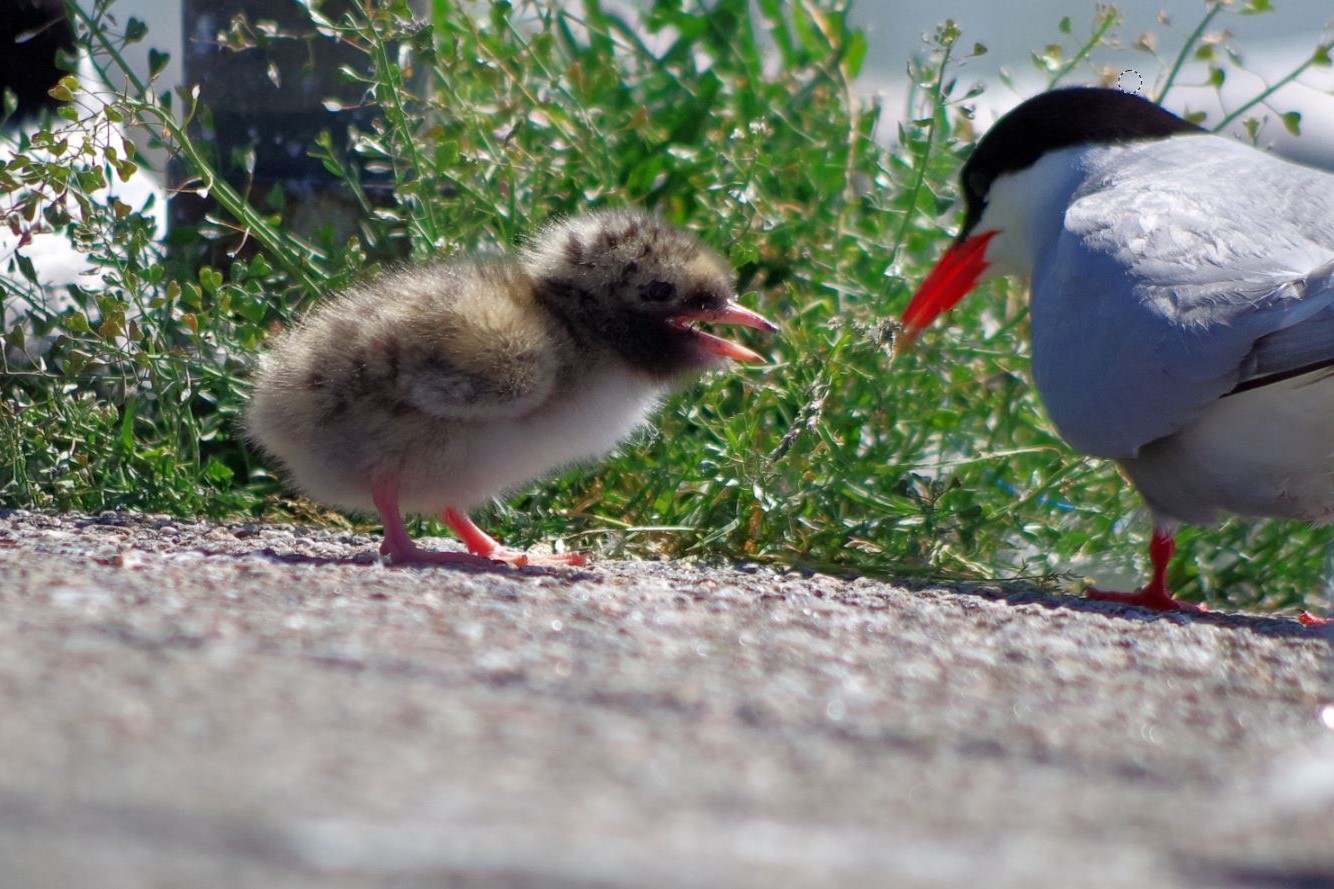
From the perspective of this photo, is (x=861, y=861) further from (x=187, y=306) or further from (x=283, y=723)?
(x=187, y=306)

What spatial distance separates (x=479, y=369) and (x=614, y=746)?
1.37 meters

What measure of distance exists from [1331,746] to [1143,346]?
55.0 inches

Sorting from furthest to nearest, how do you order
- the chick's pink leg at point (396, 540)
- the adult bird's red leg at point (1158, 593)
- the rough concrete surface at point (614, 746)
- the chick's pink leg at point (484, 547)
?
the adult bird's red leg at point (1158, 593) → the chick's pink leg at point (484, 547) → the chick's pink leg at point (396, 540) → the rough concrete surface at point (614, 746)

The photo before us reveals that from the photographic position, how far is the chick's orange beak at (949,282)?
3508 millimetres

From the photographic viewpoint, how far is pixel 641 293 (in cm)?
288

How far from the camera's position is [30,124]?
4.35m

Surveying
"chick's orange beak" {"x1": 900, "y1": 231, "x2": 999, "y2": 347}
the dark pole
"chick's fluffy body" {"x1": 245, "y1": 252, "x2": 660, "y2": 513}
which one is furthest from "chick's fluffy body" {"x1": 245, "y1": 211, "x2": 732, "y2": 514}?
the dark pole

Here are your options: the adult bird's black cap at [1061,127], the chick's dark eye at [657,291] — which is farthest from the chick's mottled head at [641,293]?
the adult bird's black cap at [1061,127]

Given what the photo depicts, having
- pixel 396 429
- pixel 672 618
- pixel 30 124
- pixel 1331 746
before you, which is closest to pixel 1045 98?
pixel 396 429

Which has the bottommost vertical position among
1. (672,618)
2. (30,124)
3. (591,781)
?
(672,618)

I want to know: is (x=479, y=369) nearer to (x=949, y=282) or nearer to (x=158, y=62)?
(x=158, y=62)

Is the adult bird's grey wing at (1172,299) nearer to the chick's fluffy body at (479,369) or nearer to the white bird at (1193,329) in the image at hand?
the white bird at (1193,329)

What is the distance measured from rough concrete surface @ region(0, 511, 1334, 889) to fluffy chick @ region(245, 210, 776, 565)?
23.6 inches

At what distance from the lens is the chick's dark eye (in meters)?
2.88
